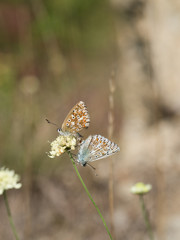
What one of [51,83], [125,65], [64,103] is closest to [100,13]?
[51,83]

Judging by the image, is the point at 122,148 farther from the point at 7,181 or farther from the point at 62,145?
the point at 62,145

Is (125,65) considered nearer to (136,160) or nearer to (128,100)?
(128,100)

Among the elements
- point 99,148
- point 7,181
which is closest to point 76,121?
point 99,148

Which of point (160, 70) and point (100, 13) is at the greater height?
point (100, 13)

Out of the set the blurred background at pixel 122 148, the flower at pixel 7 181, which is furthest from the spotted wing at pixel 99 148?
the blurred background at pixel 122 148

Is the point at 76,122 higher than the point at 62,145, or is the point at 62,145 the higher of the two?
the point at 76,122

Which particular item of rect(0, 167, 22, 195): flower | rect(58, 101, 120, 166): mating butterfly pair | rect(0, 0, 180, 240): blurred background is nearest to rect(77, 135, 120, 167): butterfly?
rect(58, 101, 120, 166): mating butterfly pair

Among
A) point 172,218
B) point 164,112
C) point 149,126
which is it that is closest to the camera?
point 172,218
